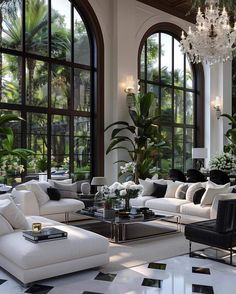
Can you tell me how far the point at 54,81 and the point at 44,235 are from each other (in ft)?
17.2

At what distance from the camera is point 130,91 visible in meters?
9.23

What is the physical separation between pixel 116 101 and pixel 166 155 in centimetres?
258

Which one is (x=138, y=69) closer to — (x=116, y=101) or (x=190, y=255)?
(x=116, y=101)

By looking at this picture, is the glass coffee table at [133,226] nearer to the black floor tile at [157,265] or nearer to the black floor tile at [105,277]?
the black floor tile at [157,265]

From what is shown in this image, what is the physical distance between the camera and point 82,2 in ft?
28.6

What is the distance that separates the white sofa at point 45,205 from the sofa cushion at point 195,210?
195 centimetres

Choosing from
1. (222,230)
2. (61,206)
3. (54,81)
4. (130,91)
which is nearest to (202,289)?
(222,230)

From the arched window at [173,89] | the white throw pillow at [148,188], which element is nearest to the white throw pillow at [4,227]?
the white throw pillow at [148,188]

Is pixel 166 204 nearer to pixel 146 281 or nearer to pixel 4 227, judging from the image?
pixel 146 281

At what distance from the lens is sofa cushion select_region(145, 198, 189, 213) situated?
6.78 m

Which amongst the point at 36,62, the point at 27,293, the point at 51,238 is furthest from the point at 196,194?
the point at 36,62

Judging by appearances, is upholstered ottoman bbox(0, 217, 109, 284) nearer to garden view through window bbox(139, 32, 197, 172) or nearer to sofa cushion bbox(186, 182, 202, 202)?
sofa cushion bbox(186, 182, 202, 202)

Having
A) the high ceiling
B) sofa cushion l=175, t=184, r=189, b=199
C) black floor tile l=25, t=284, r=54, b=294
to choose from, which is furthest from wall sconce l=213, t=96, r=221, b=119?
black floor tile l=25, t=284, r=54, b=294

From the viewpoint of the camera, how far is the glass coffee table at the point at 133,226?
5.52 m
